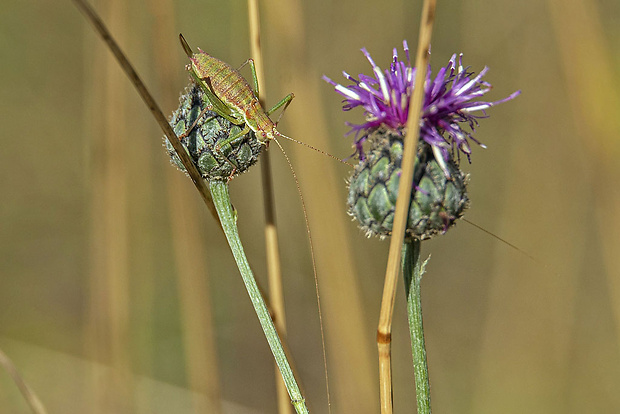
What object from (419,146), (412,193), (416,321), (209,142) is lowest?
(416,321)

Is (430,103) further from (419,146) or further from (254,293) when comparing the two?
(254,293)

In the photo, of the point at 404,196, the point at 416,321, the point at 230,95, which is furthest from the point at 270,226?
the point at 404,196

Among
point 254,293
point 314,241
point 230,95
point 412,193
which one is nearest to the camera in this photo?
point 254,293

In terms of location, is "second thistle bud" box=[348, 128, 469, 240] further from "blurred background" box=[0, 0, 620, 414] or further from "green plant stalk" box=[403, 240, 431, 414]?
"blurred background" box=[0, 0, 620, 414]

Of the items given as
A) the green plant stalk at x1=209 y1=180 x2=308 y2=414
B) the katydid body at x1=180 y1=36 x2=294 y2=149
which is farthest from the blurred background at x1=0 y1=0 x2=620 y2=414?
the green plant stalk at x1=209 y1=180 x2=308 y2=414

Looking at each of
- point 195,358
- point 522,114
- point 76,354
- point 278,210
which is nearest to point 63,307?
point 76,354

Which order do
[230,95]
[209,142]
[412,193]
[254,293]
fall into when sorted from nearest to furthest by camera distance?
1. [254,293]
2. [412,193]
3. [209,142]
4. [230,95]

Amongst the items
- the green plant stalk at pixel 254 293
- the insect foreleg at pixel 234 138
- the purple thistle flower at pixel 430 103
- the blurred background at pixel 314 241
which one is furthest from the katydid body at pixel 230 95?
the blurred background at pixel 314 241
